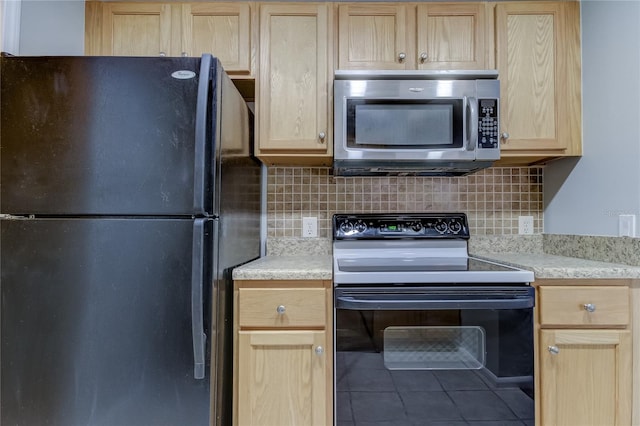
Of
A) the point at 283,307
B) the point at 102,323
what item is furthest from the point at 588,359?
the point at 102,323

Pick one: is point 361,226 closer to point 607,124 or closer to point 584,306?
point 584,306

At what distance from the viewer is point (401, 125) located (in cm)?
159

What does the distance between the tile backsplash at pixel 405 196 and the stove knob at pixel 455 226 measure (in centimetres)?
8

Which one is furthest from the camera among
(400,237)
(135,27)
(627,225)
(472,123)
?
(400,237)

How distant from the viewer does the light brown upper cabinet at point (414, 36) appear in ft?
5.41

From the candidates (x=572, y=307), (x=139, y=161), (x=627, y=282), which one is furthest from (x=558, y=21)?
(x=139, y=161)

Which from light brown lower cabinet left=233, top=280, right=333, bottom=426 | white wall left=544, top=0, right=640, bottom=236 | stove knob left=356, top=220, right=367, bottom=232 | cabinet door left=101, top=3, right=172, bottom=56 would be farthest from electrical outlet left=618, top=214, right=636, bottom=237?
cabinet door left=101, top=3, right=172, bottom=56

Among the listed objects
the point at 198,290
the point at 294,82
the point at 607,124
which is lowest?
the point at 198,290

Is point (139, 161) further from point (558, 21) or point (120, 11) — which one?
point (558, 21)

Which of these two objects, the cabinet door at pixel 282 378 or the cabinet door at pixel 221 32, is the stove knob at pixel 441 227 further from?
the cabinet door at pixel 221 32

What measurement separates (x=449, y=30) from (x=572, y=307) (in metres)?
1.31

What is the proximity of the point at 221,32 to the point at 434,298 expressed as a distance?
1.51 m

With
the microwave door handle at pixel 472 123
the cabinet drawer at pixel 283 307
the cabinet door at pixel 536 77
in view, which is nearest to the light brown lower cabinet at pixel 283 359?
the cabinet drawer at pixel 283 307

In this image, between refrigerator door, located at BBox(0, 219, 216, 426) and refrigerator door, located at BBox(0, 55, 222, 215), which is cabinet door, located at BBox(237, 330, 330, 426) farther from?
refrigerator door, located at BBox(0, 55, 222, 215)
